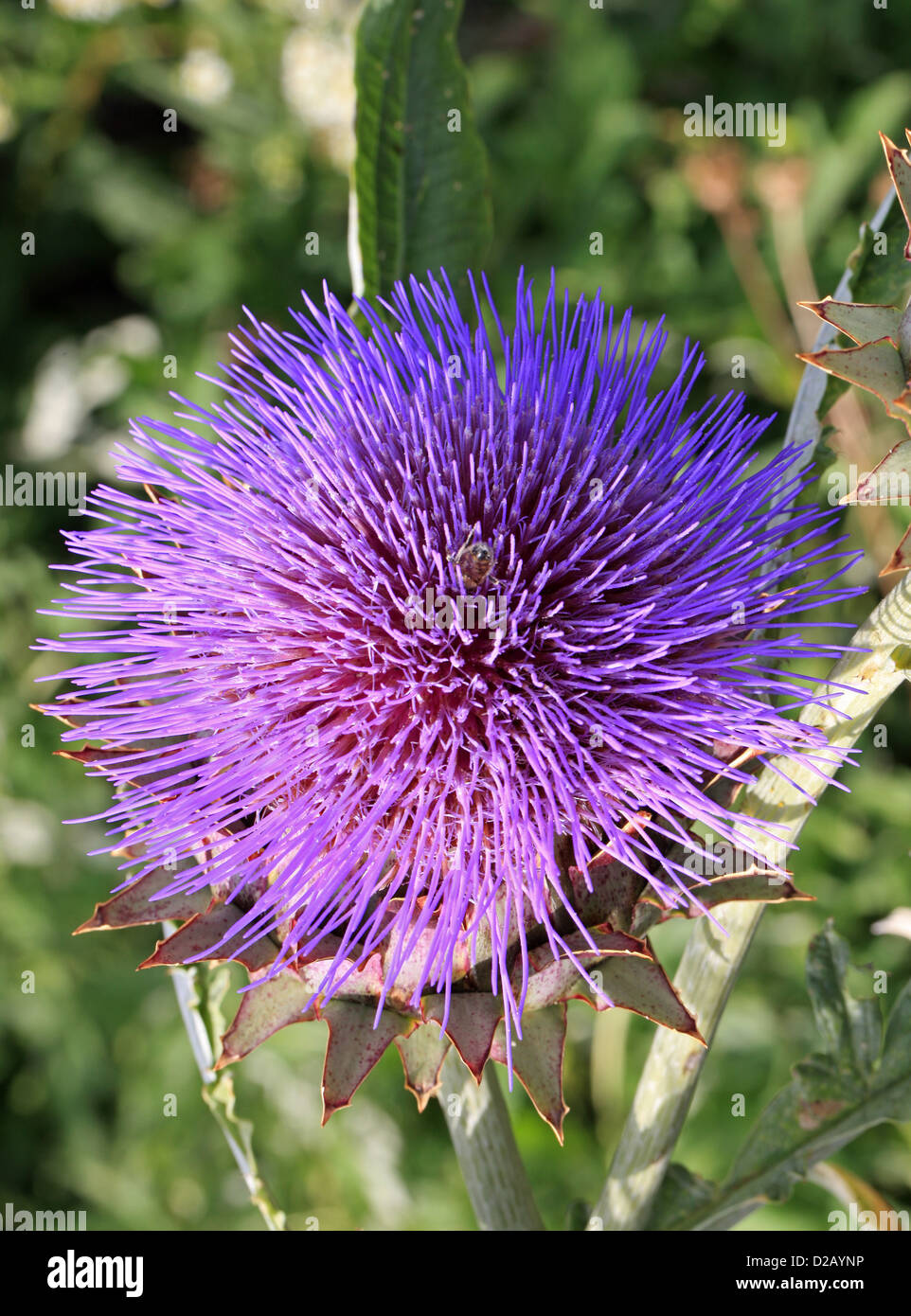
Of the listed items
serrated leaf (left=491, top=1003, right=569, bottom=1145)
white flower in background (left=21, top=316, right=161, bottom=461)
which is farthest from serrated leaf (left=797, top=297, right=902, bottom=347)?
white flower in background (left=21, top=316, right=161, bottom=461)

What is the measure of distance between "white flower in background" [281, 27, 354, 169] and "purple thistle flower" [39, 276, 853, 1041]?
50.9 inches

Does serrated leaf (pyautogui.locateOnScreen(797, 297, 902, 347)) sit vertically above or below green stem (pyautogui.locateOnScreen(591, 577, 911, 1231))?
above

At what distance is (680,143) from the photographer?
2588 millimetres

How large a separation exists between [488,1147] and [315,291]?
75.1 inches

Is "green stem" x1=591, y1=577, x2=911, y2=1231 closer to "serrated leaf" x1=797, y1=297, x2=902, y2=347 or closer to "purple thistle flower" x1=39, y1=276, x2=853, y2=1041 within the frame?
"purple thistle flower" x1=39, y1=276, x2=853, y2=1041

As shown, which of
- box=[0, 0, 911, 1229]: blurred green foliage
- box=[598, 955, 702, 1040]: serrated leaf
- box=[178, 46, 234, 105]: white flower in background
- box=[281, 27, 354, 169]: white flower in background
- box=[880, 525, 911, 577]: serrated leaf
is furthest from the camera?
box=[178, 46, 234, 105]: white flower in background

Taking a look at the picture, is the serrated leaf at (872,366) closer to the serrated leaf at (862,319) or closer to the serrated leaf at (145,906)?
the serrated leaf at (862,319)

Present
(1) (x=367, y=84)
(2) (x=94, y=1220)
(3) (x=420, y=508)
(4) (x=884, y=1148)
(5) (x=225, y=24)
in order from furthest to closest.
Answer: (5) (x=225, y=24), (2) (x=94, y=1220), (4) (x=884, y=1148), (1) (x=367, y=84), (3) (x=420, y=508)

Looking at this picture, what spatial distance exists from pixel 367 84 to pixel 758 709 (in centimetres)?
88

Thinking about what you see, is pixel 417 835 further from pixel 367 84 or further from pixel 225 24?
pixel 225 24

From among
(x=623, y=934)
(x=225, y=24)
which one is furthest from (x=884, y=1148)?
(x=225, y=24)

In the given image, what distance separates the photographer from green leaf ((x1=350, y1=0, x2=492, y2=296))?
4.34 ft

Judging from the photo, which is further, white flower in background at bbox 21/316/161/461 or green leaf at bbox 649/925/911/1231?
white flower in background at bbox 21/316/161/461

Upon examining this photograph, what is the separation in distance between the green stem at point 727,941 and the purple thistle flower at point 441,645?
0.04 m
